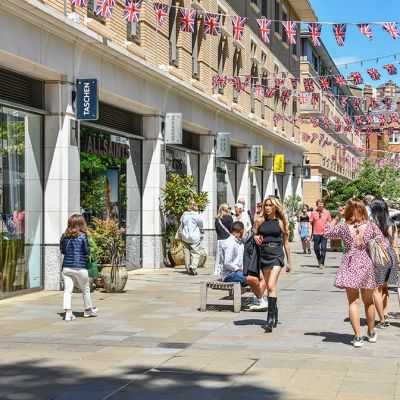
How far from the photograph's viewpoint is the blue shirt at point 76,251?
1145 cm

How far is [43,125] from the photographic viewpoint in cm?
1525

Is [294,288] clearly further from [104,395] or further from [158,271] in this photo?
[104,395]

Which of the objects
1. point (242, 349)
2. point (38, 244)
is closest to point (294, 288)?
point (38, 244)

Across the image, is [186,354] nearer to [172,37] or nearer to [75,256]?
[75,256]

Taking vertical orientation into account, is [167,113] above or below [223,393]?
above

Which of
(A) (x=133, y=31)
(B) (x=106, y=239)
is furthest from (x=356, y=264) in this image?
(A) (x=133, y=31)

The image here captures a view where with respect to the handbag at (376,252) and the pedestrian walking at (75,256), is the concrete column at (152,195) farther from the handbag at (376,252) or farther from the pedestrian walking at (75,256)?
the handbag at (376,252)

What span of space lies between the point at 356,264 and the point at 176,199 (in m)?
11.8

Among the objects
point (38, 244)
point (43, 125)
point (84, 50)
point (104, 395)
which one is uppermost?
point (84, 50)

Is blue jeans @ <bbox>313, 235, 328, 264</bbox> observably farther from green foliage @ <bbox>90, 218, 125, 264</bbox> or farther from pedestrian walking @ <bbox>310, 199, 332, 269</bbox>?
green foliage @ <bbox>90, 218, 125, 264</bbox>

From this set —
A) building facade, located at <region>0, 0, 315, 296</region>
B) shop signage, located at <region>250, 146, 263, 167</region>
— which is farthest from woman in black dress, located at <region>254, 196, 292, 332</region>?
shop signage, located at <region>250, 146, 263, 167</region>

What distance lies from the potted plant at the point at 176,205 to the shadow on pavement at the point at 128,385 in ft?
41.8

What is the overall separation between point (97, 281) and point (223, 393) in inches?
344

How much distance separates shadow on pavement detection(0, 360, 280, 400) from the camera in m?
6.67
